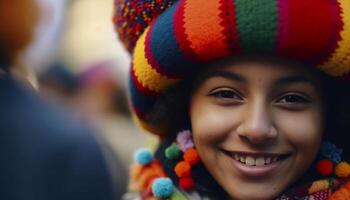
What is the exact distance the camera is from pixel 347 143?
1.84m

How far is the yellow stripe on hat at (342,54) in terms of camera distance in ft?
5.24

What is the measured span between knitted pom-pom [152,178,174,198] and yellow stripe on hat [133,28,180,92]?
10.7 inches

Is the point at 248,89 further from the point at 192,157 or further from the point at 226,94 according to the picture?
the point at 192,157

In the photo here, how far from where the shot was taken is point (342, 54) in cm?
162

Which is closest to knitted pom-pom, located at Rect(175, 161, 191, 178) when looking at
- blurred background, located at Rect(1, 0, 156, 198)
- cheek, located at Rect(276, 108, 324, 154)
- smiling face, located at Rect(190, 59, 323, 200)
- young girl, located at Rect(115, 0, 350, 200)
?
young girl, located at Rect(115, 0, 350, 200)

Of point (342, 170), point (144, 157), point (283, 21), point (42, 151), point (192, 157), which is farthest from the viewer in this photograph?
point (144, 157)

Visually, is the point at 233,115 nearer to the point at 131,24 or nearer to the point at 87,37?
the point at 131,24

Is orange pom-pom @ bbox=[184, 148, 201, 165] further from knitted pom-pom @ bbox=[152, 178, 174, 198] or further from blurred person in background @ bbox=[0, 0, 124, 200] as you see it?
blurred person in background @ bbox=[0, 0, 124, 200]

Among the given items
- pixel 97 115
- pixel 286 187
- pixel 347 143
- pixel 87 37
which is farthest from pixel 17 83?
pixel 87 37

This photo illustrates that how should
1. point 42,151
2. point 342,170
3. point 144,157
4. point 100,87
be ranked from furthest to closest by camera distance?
point 100,87 < point 144,157 < point 342,170 < point 42,151

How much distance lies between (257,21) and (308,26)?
0.13 meters

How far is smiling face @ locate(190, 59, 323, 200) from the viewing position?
65.5 inches

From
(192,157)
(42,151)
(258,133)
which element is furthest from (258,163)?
(42,151)

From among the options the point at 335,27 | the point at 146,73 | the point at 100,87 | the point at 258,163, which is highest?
the point at 100,87
